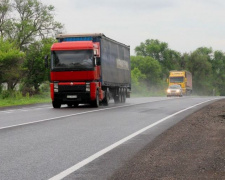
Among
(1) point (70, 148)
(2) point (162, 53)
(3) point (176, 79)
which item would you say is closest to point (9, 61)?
(3) point (176, 79)

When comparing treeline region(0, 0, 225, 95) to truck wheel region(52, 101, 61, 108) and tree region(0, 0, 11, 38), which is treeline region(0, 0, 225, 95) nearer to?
tree region(0, 0, 11, 38)

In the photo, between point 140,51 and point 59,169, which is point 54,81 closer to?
point 59,169

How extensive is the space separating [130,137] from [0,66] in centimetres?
3383

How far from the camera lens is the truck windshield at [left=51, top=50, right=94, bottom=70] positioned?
2508 centimetres

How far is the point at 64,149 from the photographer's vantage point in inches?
370

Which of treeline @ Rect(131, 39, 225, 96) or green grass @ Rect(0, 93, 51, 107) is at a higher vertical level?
treeline @ Rect(131, 39, 225, 96)

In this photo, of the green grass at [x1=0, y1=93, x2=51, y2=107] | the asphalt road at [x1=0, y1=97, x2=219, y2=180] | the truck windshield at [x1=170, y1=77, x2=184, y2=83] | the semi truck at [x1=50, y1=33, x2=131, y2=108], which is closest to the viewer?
the asphalt road at [x1=0, y1=97, x2=219, y2=180]

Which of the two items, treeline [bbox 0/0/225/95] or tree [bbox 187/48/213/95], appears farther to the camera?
tree [bbox 187/48/213/95]

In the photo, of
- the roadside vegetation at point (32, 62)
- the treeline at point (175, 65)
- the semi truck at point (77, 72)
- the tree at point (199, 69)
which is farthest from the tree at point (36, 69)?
the tree at point (199, 69)

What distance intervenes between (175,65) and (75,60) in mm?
111427

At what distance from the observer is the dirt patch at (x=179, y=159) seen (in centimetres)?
668

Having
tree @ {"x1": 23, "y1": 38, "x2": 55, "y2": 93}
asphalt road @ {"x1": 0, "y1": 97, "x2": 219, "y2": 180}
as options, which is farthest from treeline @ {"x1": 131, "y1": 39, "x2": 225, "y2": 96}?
asphalt road @ {"x1": 0, "y1": 97, "x2": 219, "y2": 180}

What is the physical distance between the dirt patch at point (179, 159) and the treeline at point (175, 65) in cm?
10205

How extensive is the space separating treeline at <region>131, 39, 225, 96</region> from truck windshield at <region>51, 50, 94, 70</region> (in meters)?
87.9
